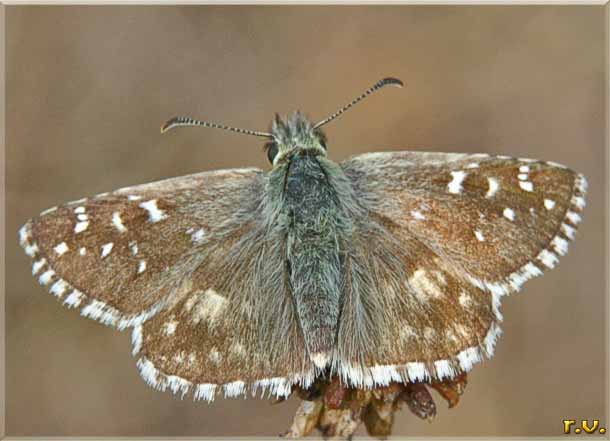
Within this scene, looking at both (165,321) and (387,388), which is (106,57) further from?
(387,388)

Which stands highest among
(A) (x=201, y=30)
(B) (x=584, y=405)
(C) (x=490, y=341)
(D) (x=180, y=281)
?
(A) (x=201, y=30)

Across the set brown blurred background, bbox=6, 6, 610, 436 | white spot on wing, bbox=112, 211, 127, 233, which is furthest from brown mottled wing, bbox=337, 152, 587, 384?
brown blurred background, bbox=6, 6, 610, 436

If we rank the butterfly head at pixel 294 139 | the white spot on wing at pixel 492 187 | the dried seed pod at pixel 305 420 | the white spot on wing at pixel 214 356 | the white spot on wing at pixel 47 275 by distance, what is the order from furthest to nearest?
1. the butterfly head at pixel 294 139
2. the white spot on wing at pixel 492 187
3. the white spot on wing at pixel 47 275
4. the white spot on wing at pixel 214 356
5. the dried seed pod at pixel 305 420

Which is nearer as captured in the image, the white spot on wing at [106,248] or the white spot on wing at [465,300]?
the white spot on wing at [465,300]

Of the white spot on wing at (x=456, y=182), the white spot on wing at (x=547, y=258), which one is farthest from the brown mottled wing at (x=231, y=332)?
the white spot on wing at (x=547, y=258)

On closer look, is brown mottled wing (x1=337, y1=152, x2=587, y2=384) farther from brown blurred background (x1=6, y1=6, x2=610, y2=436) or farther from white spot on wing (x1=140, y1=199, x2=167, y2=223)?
brown blurred background (x1=6, y1=6, x2=610, y2=436)

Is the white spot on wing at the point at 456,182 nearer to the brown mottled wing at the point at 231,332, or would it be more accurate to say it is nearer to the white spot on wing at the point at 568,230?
the white spot on wing at the point at 568,230

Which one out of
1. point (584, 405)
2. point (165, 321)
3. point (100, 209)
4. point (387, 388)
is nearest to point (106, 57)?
point (100, 209)
